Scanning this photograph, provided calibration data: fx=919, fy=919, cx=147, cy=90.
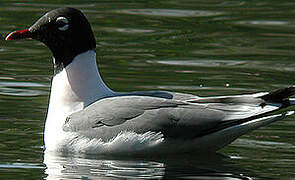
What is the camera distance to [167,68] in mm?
13578

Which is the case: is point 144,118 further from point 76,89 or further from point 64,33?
point 64,33

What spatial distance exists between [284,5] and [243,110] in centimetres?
969

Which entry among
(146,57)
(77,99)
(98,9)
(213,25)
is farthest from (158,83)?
(98,9)

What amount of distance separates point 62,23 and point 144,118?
1515mm

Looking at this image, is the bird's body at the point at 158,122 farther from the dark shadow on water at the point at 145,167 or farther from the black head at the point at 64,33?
the black head at the point at 64,33

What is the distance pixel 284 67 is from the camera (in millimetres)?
13602

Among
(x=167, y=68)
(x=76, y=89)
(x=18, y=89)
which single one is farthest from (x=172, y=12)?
(x=76, y=89)

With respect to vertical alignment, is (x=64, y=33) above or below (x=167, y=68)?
above

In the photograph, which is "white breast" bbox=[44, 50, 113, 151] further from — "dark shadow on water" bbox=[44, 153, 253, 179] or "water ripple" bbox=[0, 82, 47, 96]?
"water ripple" bbox=[0, 82, 47, 96]

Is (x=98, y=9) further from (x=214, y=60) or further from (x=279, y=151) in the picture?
(x=279, y=151)

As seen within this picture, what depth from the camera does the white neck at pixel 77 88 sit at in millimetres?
9734

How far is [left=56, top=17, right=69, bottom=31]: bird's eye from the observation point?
9.84 meters

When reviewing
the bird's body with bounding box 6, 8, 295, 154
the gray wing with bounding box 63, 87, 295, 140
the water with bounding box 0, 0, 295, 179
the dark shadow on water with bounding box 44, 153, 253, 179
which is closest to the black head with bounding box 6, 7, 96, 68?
the bird's body with bounding box 6, 8, 295, 154

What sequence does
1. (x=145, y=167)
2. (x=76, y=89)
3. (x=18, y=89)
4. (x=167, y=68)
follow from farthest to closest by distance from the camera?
1. (x=167, y=68)
2. (x=18, y=89)
3. (x=76, y=89)
4. (x=145, y=167)
